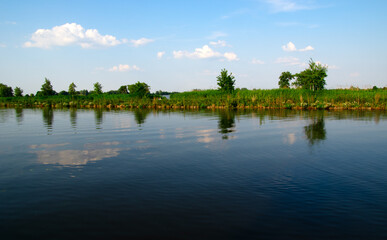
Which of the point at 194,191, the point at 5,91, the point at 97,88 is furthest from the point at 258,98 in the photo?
the point at 5,91

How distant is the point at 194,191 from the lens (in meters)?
7.28

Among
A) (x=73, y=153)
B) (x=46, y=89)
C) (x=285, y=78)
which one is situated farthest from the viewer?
(x=285, y=78)

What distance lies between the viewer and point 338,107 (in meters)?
43.0

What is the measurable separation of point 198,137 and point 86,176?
27.4 ft

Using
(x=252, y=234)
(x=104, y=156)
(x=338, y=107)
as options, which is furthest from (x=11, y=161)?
(x=338, y=107)

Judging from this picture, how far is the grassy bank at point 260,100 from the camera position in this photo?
43.2m

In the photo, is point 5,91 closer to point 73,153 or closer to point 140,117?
point 140,117

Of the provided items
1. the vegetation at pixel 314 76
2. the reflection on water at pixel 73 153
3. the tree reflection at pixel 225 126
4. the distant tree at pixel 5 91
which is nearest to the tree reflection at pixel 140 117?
the tree reflection at pixel 225 126

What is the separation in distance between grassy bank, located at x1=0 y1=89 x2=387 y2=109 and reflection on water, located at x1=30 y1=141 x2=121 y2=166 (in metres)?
38.3

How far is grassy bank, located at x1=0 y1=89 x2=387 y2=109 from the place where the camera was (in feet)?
142

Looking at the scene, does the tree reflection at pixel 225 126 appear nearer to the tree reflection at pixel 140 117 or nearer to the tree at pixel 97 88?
the tree reflection at pixel 140 117

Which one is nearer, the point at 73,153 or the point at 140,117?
the point at 73,153

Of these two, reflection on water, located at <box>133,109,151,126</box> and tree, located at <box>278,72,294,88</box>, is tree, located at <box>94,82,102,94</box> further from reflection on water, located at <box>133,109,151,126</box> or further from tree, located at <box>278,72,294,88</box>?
tree, located at <box>278,72,294,88</box>

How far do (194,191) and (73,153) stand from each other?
6.86m
